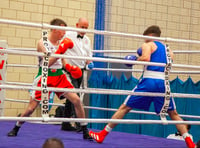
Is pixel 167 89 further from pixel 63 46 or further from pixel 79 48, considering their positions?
pixel 79 48

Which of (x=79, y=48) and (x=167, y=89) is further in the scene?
(x=79, y=48)

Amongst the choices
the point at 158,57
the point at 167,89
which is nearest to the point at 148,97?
the point at 167,89

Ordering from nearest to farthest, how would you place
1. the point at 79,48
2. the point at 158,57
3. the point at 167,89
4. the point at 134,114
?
the point at 167,89 → the point at 158,57 → the point at 79,48 → the point at 134,114

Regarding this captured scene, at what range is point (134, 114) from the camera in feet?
23.2

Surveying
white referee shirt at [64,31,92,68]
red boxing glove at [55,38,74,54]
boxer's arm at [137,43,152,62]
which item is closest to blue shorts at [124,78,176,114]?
boxer's arm at [137,43,152,62]

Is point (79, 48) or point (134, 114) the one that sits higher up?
point (79, 48)

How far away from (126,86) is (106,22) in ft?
4.58

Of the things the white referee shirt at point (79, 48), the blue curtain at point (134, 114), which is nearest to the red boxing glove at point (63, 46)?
the white referee shirt at point (79, 48)

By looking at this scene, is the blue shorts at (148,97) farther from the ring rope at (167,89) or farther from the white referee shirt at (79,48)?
the white referee shirt at (79,48)

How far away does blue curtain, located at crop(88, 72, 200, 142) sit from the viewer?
6.68m

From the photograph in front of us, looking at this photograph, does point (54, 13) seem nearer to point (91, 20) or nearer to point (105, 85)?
point (91, 20)

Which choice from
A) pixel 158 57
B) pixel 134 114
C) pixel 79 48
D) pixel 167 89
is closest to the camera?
pixel 167 89

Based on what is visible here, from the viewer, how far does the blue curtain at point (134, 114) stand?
21.9ft

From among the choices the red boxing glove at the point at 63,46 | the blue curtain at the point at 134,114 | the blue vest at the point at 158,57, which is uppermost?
the red boxing glove at the point at 63,46
